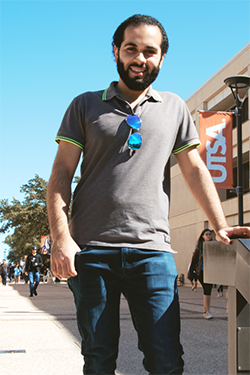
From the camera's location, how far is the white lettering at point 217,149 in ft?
48.6

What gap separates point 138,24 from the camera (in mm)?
2393

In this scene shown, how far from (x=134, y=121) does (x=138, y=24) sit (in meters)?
0.51

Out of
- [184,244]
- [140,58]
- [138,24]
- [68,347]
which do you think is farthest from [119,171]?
[184,244]

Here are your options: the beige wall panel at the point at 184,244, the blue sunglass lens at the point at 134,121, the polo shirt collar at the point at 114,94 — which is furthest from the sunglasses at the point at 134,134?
the beige wall panel at the point at 184,244

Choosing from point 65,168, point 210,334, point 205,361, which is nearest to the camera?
point 65,168

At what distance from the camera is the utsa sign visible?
1480cm

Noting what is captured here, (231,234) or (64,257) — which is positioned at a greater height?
(231,234)

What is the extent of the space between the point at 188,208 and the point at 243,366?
30159mm

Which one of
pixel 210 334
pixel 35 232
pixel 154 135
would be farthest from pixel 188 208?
pixel 154 135

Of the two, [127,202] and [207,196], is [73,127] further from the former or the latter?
[207,196]

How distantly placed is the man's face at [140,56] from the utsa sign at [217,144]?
1241 cm

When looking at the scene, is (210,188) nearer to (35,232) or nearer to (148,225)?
(148,225)

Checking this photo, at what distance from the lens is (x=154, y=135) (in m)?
2.34

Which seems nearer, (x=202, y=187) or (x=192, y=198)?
(x=202, y=187)
